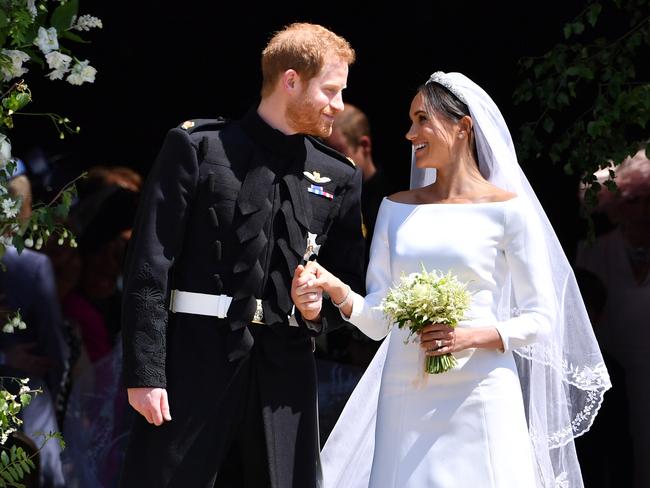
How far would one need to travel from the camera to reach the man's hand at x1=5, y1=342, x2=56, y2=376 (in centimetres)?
595

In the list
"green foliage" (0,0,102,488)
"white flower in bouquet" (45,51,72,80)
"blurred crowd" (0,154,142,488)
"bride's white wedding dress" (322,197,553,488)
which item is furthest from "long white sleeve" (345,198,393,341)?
"blurred crowd" (0,154,142,488)

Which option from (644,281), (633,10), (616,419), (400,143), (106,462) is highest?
(633,10)

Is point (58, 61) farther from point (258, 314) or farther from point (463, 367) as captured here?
point (463, 367)

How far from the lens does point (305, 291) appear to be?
382 cm

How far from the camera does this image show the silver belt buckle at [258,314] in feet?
12.8

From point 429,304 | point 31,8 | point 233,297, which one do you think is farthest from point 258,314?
point 31,8

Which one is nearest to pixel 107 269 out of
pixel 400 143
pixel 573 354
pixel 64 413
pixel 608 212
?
pixel 64 413

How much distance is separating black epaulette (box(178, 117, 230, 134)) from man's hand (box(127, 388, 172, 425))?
32.1 inches

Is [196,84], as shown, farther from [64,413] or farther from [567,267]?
[567,267]

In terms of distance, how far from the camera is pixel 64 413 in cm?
609

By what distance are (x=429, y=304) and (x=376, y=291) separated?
38 cm

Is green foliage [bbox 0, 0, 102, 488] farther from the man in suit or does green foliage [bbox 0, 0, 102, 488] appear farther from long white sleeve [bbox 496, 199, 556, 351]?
long white sleeve [bbox 496, 199, 556, 351]

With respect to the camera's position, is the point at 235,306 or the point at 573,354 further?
the point at 573,354

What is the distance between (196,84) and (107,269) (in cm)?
113
